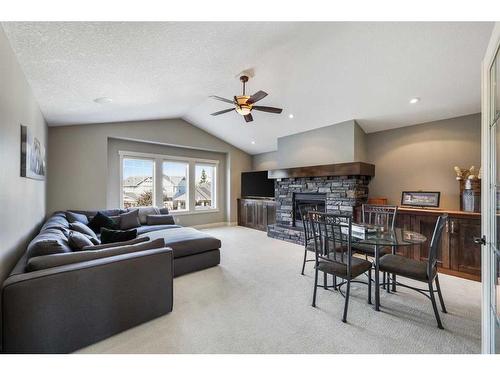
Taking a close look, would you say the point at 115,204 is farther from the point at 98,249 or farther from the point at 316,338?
the point at 316,338

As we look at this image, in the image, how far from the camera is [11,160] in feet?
5.96

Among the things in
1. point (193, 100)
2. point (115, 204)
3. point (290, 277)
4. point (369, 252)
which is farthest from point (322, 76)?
→ point (115, 204)

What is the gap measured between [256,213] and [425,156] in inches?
165

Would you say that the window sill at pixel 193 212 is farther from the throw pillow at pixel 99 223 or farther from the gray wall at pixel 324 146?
the gray wall at pixel 324 146

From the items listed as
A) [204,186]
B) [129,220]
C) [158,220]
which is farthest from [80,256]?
[204,186]

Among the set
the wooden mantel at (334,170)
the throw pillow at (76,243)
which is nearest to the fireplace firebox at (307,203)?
the wooden mantel at (334,170)

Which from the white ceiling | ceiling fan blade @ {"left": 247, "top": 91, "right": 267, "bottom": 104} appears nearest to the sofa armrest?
the white ceiling

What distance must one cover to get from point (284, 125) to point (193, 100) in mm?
2070

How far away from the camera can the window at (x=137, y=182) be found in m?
5.48

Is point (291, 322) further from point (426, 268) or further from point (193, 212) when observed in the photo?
point (193, 212)

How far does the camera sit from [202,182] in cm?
693

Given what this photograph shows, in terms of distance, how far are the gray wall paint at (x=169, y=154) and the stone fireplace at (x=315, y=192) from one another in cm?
222

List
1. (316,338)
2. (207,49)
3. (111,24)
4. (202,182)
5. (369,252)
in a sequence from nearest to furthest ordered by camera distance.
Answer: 1. (111,24)
2. (316,338)
3. (207,49)
4. (369,252)
5. (202,182)
